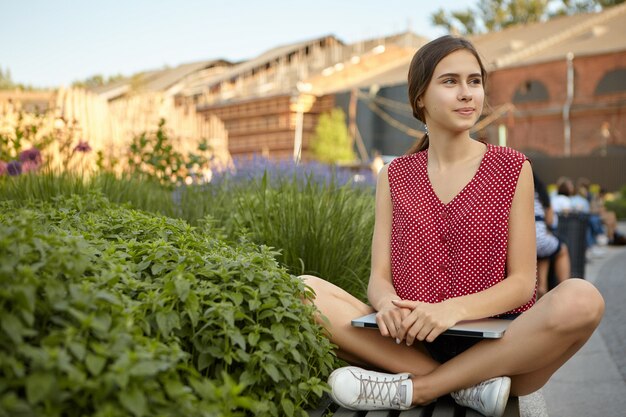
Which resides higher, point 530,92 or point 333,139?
point 530,92

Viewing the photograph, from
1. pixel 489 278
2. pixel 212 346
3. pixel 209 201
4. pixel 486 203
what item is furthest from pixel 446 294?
pixel 209 201

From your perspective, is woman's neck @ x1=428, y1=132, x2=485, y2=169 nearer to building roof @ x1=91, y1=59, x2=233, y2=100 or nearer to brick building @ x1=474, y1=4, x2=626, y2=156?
brick building @ x1=474, y1=4, x2=626, y2=156

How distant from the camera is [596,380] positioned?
159 inches

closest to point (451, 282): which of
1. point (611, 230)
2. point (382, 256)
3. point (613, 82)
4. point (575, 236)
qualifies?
point (382, 256)

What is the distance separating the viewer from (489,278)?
2725 mm

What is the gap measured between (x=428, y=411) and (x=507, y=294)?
448 millimetres

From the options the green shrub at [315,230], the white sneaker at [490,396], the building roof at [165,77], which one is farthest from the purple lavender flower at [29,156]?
the building roof at [165,77]

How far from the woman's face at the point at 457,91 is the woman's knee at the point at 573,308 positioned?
0.72 metres

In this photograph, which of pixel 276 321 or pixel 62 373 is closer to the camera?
pixel 62 373

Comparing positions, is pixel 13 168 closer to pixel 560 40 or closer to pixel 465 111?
pixel 465 111

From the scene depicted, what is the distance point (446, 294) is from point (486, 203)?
13.1 inches

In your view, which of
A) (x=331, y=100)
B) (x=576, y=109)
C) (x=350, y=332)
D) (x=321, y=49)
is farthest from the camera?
(x=321, y=49)

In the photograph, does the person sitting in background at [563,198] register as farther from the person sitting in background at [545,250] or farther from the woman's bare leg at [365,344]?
the woman's bare leg at [365,344]

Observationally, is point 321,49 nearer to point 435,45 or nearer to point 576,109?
point 576,109
